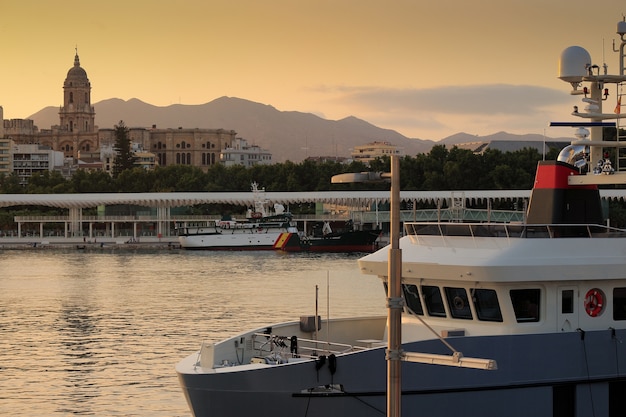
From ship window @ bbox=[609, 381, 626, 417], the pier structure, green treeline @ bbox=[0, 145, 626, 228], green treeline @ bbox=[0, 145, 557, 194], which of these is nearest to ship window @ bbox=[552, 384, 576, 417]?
ship window @ bbox=[609, 381, 626, 417]

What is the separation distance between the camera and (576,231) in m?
23.2

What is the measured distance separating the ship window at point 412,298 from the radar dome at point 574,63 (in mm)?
5311

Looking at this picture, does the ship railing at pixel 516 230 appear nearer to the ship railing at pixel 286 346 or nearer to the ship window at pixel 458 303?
the ship window at pixel 458 303

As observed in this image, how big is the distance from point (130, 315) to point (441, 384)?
32.8m

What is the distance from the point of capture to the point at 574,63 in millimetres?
24828

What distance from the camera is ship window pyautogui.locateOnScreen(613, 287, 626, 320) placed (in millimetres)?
23161

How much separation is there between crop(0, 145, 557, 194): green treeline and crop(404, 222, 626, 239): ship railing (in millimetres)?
114748

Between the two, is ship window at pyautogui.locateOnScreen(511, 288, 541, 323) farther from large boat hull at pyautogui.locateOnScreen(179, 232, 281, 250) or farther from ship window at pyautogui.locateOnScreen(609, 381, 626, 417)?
large boat hull at pyautogui.locateOnScreen(179, 232, 281, 250)

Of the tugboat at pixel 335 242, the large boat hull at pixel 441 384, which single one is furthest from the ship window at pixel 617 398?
the tugboat at pixel 335 242

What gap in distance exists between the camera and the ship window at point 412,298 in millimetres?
23484

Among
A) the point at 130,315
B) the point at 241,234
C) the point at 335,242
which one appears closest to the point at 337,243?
the point at 335,242

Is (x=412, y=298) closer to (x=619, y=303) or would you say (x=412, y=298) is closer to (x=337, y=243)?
(x=619, y=303)

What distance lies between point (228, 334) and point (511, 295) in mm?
23623

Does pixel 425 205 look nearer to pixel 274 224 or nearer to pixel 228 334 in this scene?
pixel 274 224
